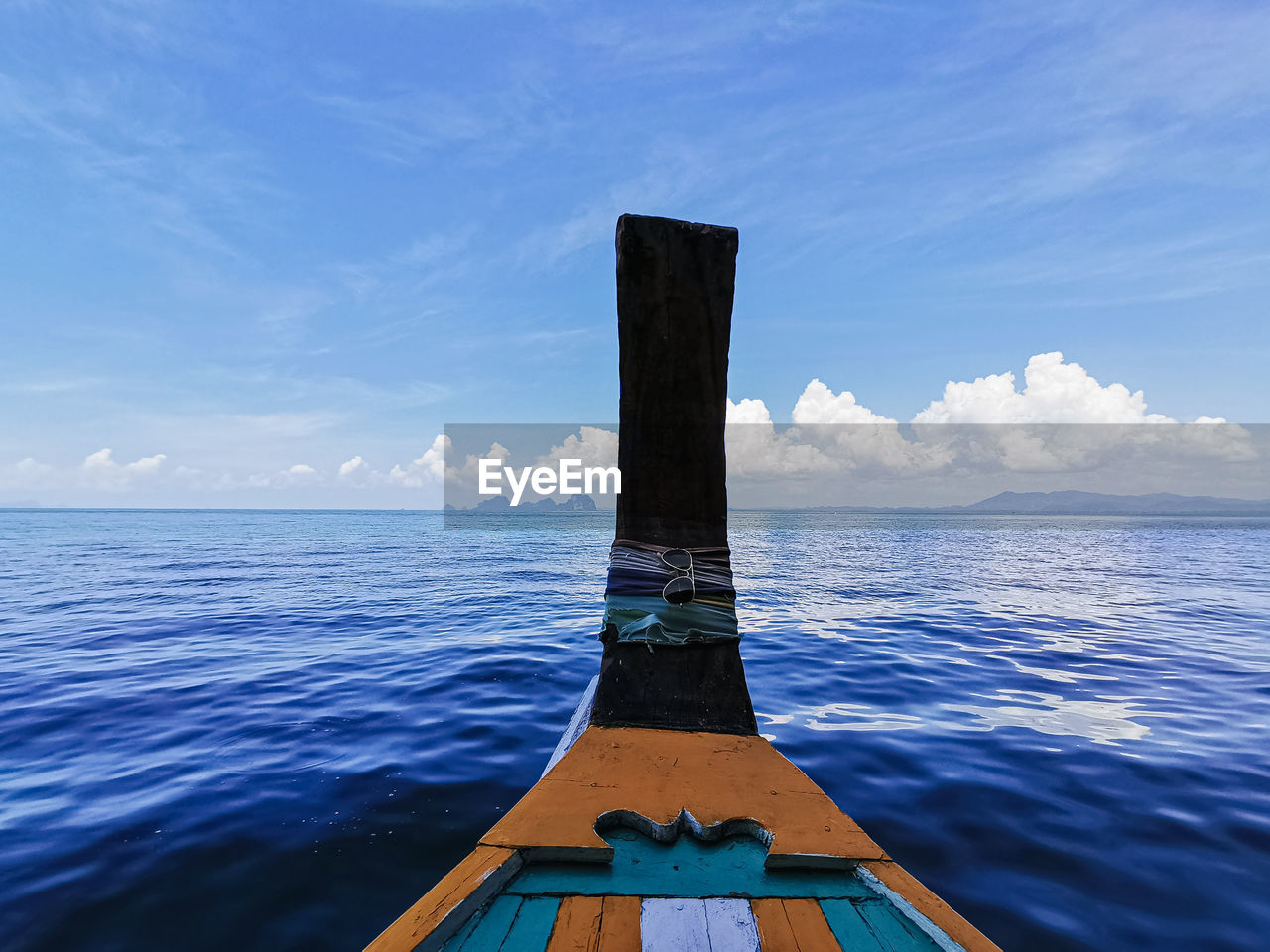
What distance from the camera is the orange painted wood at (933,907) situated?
1.65 meters

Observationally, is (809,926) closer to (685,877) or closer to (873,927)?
(873,927)

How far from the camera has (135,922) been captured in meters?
3.07

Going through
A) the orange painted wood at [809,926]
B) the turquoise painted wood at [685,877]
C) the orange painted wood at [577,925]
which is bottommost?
the turquoise painted wood at [685,877]

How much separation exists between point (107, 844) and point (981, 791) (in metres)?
6.25

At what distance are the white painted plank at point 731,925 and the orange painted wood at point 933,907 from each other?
51 centimetres

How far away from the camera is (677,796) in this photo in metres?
2.46

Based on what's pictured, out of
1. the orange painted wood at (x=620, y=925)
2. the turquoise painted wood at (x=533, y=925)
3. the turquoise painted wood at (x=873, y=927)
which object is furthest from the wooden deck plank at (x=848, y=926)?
the turquoise painted wood at (x=533, y=925)

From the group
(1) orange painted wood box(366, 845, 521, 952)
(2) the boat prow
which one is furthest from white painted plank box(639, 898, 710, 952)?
(1) orange painted wood box(366, 845, 521, 952)

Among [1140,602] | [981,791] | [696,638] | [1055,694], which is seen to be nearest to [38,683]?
[696,638]

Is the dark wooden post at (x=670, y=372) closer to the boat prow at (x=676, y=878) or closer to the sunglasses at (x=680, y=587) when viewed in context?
the sunglasses at (x=680, y=587)

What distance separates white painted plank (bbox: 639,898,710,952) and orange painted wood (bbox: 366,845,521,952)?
51 centimetres

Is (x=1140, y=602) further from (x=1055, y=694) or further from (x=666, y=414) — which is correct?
(x=666, y=414)

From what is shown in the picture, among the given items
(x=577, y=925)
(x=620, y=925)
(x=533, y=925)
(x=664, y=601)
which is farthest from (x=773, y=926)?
(x=664, y=601)

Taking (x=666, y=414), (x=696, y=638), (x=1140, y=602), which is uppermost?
(x=666, y=414)
